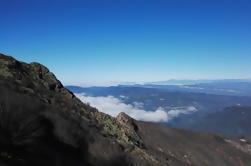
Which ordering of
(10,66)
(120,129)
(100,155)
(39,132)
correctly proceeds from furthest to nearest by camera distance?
(120,129) → (10,66) → (100,155) → (39,132)

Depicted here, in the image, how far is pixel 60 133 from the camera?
46.3 meters

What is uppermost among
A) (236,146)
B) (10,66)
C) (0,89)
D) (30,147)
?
(10,66)

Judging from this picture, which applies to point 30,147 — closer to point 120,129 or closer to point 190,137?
point 120,129

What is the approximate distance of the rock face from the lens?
30.6 m

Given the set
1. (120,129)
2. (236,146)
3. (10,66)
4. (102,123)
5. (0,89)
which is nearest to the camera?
(0,89)

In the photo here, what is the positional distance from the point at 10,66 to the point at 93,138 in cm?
1977

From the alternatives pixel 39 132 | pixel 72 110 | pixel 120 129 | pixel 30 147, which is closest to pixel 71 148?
pixel 39 132

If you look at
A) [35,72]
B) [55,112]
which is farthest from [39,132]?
[35,72]

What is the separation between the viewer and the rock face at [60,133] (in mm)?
30578

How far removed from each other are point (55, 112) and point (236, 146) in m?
78.4

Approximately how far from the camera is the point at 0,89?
4391cm

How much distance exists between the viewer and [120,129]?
237 ft

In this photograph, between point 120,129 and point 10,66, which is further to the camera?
point 120,129

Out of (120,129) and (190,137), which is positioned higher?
(120,129)
